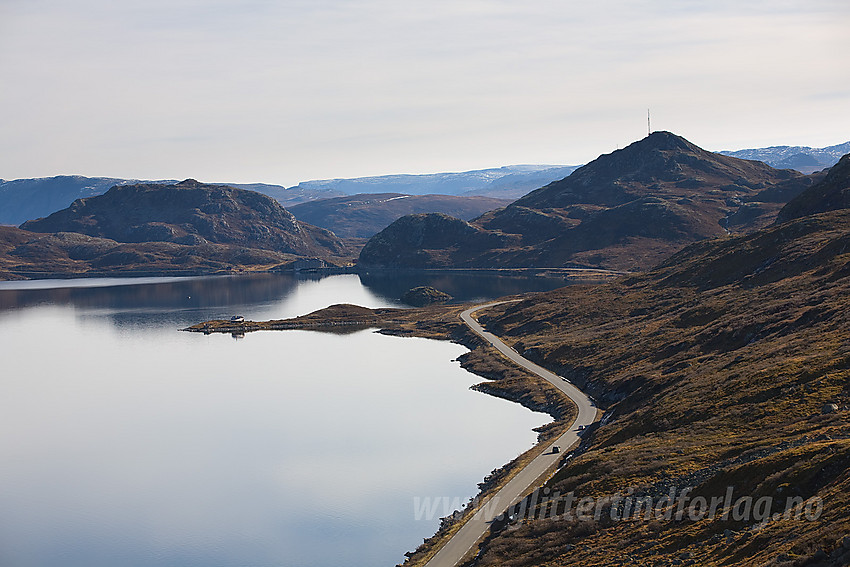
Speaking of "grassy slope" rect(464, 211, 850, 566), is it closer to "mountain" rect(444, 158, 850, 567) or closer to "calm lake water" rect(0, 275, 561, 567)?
"mountain" rect(444, 158, 850, 567)

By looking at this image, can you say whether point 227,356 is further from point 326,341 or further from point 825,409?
point 825,409

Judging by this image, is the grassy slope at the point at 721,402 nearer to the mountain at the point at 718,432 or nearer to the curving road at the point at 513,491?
the mountain at the point at 718,432

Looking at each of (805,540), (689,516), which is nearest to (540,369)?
(689,516)

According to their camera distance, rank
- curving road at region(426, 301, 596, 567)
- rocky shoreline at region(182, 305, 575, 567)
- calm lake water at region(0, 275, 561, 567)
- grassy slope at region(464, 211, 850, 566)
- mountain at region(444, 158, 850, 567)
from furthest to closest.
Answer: calm lake water at region(0, 275, 561, 567)
rocky shoreline at region(182, 305, 575, 567)
curving road at region(426, 301, 596, 567)
grassy slope at region(464, 211, 850, 566)
mountain at region(444, 158, 850, 567)

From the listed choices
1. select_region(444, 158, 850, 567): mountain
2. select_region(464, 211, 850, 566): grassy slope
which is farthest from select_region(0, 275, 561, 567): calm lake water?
select_region(464, 211, 850, 566): grassy slope

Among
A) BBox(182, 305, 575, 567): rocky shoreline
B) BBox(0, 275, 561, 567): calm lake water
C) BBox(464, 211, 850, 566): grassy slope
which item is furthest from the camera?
BBox(0, 275, 561, 567): calm lake water

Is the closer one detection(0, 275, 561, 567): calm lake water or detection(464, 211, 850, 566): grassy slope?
detection(464, 211, 850, 566): grassy slope

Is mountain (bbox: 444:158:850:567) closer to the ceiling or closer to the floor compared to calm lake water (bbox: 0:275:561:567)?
closer to the ceiling

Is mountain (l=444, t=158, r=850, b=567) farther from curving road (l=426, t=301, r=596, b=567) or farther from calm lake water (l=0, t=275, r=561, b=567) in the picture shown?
calm lake water (l=0, t=275, r=561, b=567)
